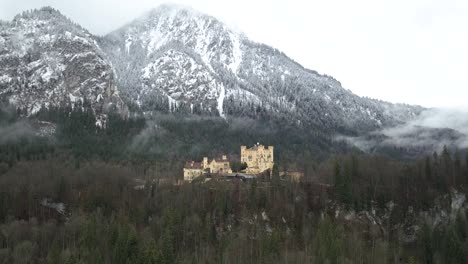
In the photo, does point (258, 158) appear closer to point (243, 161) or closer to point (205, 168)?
point (243, 161)

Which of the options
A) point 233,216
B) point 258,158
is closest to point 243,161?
point 258,158

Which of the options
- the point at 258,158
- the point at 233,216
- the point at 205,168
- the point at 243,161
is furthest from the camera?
the point at 243,161

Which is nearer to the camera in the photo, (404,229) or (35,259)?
(35,259)

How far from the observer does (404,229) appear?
141125 mm

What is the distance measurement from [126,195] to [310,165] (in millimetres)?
74961

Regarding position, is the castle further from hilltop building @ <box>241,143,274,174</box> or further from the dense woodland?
the dense woodland

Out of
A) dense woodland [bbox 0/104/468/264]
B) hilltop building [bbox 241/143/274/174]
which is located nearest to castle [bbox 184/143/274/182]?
hilltop building [bbox 241/143/274/174]

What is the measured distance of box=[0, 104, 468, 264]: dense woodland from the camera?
105 metres

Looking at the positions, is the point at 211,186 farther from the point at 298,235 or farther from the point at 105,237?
the point at 105,237

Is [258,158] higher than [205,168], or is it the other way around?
[258,158]

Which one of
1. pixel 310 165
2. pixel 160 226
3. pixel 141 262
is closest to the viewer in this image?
pixel 141 262

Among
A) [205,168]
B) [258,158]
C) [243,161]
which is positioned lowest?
[205,168]

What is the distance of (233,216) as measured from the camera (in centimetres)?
13062

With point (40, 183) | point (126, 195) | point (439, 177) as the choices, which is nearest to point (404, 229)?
point (439, 177)
